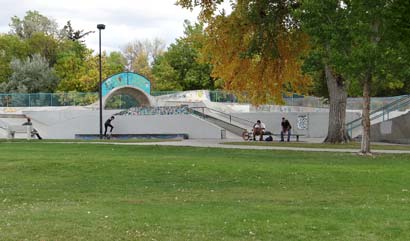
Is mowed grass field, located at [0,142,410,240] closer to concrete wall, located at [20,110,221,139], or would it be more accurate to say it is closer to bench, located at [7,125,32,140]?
bench, located at [7,125,32,140]

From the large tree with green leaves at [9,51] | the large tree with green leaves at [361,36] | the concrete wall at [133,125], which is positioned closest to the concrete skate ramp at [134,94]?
the concrete wall at [133,125]

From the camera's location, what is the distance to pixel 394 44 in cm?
2053

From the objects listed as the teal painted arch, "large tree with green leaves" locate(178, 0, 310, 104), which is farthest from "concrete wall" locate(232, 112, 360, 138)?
the teal painted arch

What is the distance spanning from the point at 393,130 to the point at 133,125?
62.2ft

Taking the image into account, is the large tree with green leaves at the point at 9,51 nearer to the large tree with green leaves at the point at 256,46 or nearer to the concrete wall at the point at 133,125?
the concrete wall at the point at 133,125

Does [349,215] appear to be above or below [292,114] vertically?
below

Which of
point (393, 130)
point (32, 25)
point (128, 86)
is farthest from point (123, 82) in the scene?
point (32, 25)

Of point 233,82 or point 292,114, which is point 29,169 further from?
point 292,114

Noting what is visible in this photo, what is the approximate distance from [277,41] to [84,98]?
99.0ft

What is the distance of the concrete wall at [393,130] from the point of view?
3359cm

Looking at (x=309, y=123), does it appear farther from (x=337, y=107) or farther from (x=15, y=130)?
(x=15, y=130)

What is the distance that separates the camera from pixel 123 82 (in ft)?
156

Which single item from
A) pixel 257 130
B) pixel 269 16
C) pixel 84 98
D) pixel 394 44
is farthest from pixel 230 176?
pixel 84 98

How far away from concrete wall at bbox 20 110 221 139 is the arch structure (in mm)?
2394
